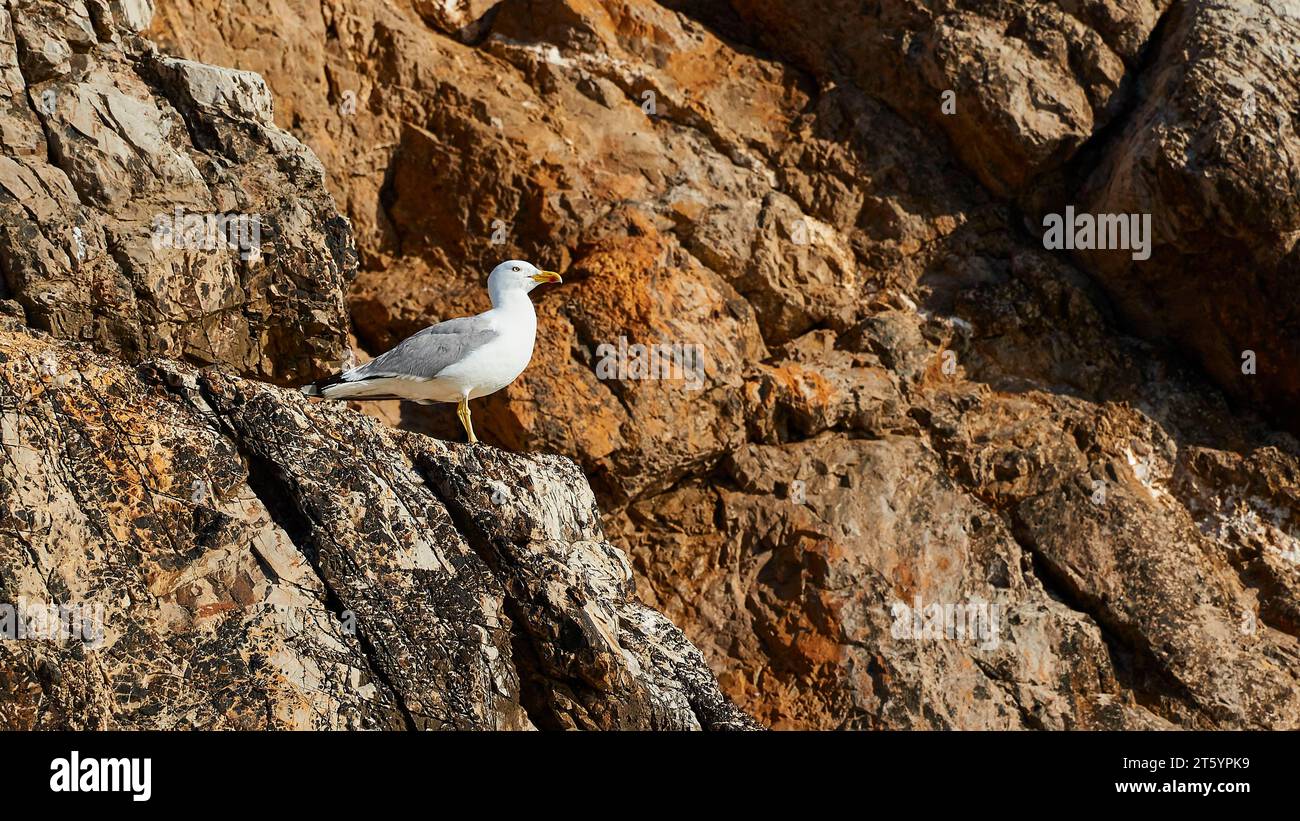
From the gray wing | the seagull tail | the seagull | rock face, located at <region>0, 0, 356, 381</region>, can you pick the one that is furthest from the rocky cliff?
the gray wing

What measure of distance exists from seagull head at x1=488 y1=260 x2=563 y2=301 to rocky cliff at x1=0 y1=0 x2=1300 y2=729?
1346mm

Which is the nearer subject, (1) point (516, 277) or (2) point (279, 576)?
(2) point (279, 576)

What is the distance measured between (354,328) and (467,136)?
2169 mm

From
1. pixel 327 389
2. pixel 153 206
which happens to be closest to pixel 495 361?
pixel 327 389

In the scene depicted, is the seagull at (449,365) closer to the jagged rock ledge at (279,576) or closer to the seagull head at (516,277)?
the seagull head at (516,277)

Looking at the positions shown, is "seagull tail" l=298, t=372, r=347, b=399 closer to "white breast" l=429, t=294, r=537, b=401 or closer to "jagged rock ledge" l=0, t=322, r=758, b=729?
"white breast" l=429, t=294, r=537, b=401

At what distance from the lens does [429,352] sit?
8.94 m

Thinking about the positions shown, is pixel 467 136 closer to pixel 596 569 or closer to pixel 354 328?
pixel 354 328

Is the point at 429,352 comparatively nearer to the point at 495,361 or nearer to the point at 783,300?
the point at 495,361

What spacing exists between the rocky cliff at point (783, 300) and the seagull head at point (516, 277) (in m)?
1.35

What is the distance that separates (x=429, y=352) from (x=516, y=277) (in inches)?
42.2

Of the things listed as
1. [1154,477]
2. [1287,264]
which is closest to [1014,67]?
[1287,264]

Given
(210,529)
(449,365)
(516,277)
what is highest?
(516,277)

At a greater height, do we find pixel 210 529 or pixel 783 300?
pixel 783 300
